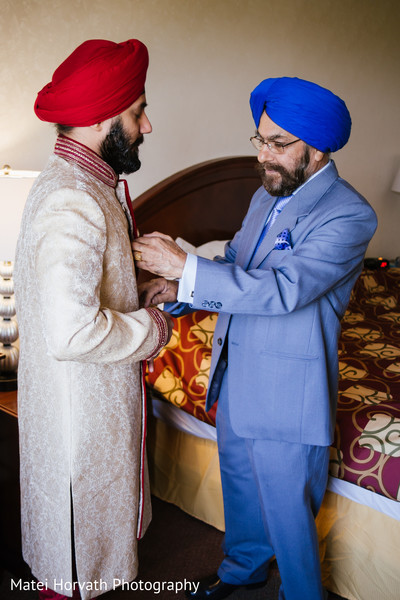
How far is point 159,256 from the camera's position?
56.4 inches

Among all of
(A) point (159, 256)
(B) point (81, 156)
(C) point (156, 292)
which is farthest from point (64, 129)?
(C) point (156, 292)

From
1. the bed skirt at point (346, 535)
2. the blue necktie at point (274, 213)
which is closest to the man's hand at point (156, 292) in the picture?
the blue necktie at point (274, 213)

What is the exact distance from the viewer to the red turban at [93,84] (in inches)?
49.1

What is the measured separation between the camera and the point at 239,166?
2.99 meters

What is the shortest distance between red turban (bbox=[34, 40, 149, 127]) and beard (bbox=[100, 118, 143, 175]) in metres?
0.05

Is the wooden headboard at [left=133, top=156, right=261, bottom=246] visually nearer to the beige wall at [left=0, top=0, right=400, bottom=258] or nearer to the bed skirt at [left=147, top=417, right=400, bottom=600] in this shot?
the beige wall at [left=0, top=0, right=400, bottom=258]

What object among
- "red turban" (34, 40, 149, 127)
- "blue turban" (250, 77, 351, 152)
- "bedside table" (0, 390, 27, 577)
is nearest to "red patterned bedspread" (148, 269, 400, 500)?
"bedside table" (0, 390, 27, 577)

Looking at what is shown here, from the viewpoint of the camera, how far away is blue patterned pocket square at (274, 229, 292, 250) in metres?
1.58

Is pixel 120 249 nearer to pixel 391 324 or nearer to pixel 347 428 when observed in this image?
pixel 347 428

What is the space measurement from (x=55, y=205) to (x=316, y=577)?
4.28 ft

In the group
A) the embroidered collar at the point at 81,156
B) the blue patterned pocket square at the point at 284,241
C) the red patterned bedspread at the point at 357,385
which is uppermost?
the embroidered collar at the point at 81,156

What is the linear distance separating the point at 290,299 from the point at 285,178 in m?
0.42

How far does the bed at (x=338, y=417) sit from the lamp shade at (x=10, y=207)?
2.42ft

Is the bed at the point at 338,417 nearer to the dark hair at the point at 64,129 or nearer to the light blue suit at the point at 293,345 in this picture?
the light blue suit at the point at 293,345
